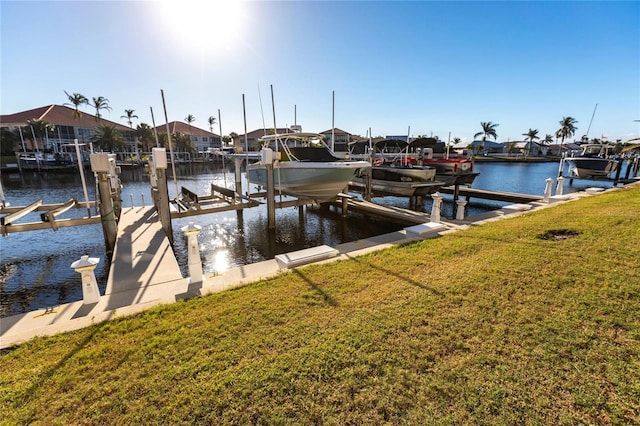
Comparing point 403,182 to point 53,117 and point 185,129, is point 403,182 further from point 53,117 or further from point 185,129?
point 185,129

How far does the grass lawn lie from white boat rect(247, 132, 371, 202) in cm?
665

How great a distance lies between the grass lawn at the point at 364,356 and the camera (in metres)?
2.40

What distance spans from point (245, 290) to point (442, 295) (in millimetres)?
3022

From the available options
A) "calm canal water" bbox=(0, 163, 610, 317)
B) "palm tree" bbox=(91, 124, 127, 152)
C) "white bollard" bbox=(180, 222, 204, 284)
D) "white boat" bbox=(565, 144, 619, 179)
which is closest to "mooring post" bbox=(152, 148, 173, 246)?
"calm canal water" bbox=(0, 163, 610, 317)

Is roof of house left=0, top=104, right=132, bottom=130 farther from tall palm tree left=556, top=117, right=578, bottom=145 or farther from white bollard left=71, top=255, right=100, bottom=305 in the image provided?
tall palm tree left=556, top=117, right=578, bottom=145

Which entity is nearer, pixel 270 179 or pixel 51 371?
pixel 51 371

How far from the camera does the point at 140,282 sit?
5367 millimetres

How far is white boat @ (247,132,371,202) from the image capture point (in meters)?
10.9

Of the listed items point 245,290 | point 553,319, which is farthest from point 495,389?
point 245,290

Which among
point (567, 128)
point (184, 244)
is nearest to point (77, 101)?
point (184, 244)

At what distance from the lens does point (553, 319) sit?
3.46 m

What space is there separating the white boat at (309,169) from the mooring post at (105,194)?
4672 millimetres

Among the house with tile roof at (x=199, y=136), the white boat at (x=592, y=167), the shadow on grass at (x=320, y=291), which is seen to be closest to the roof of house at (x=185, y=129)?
the house with tile roof at (x=199, y=136)

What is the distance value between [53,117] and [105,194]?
61.2 meters
